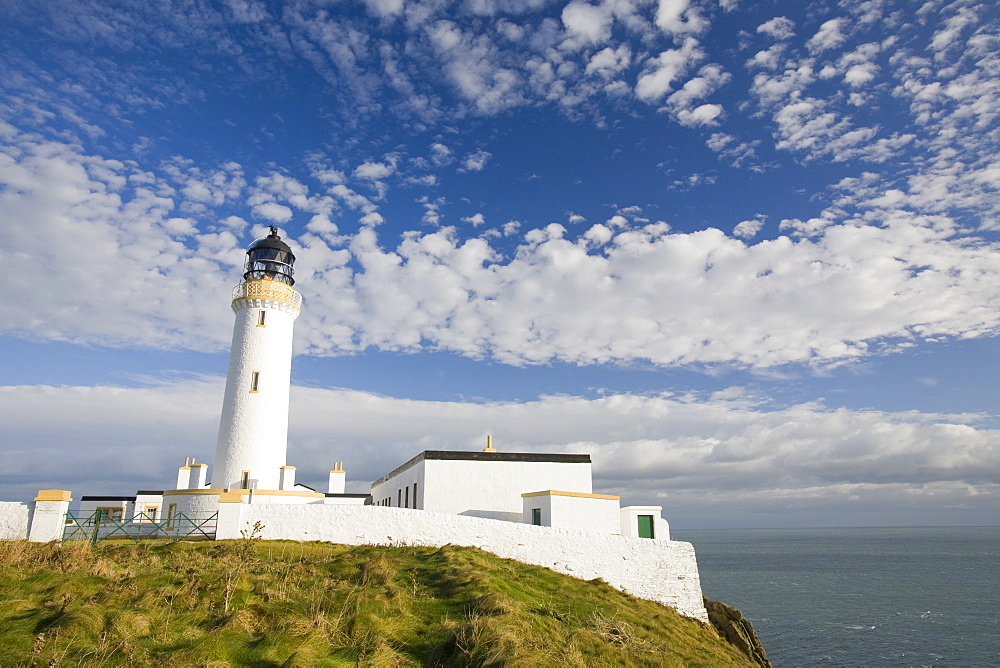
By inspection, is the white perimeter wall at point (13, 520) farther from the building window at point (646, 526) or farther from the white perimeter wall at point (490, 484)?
the building window at point (646, 526)

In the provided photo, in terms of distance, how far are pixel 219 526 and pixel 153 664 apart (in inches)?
435

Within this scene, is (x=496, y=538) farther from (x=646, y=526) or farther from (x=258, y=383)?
(x=258, y=383)

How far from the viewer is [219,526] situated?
66.0ft

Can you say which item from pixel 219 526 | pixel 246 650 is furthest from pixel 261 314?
pixel 246 650

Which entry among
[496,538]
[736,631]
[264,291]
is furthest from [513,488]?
[264,291]

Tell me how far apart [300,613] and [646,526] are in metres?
18.1

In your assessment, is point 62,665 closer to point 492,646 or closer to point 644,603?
point 492,646

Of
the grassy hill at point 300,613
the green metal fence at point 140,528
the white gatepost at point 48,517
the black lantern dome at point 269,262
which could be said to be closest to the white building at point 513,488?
the grassy hill at point 300,613

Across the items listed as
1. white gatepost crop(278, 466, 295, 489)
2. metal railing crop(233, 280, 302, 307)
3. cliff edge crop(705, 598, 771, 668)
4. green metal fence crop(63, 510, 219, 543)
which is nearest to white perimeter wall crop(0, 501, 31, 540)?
green metal fence crop(63, 510, 219, 543)

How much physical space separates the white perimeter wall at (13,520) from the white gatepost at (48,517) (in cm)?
23

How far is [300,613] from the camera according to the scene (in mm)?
12555

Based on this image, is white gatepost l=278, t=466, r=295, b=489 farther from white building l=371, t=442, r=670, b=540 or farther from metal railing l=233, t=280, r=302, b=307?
metal railing l=233, t=280, r=302, b=307

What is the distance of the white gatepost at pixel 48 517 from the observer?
18344mm

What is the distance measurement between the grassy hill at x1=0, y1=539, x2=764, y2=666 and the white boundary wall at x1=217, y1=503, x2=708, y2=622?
6.95 ft
